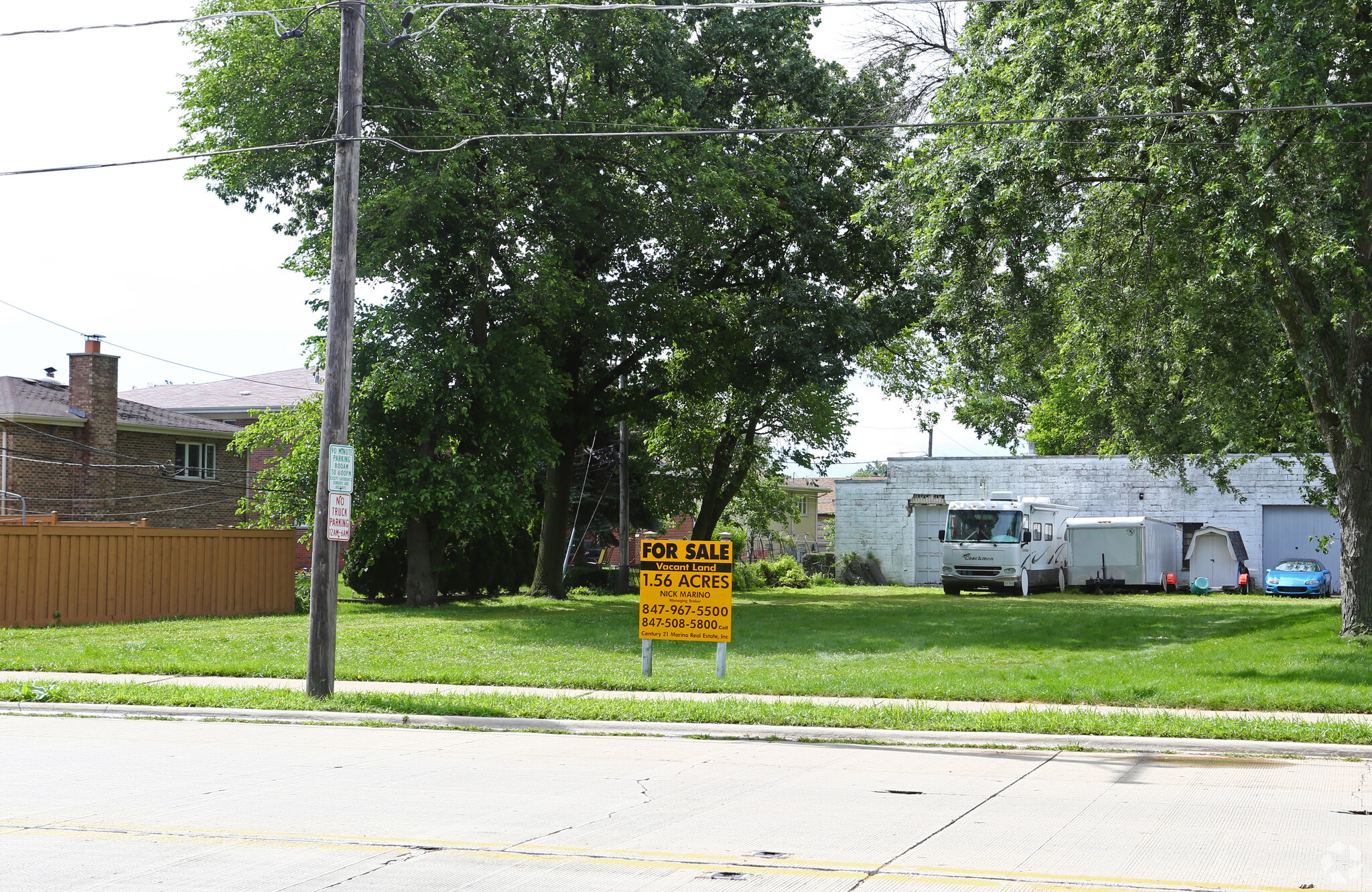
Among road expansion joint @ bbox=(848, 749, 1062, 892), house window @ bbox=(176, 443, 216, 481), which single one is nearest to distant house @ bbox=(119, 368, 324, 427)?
house window @ bbox=(176, 443, 216, 481)

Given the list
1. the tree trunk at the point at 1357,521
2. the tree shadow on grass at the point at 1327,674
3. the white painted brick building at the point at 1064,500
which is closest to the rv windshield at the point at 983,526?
the white painted brick building at the point at 1064,500

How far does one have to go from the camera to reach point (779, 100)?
103 ft

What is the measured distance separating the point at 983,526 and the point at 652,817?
103 feet

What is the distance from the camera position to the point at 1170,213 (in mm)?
18203

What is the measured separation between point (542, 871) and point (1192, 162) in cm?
1435

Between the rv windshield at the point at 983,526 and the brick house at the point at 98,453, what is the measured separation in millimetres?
21513

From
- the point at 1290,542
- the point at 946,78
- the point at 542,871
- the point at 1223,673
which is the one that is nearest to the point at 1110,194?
the point at 946,78

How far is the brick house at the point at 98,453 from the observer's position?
34.7 meters

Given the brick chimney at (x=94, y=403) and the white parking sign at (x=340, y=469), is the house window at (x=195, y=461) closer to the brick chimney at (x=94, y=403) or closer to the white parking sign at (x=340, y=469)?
the brick chimney at (x=94, y=403)

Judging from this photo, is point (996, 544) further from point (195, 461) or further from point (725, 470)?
point (195, 461)

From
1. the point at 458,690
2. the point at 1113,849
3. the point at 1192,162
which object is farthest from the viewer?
the point at 1192,162

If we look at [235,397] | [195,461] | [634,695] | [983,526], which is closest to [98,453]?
[195,461]

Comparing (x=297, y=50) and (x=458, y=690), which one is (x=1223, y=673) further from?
(x=297, y=50)

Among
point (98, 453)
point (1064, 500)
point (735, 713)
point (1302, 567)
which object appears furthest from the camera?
point (1064, 500)
